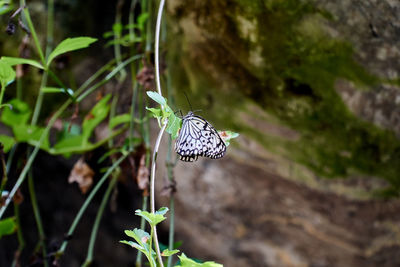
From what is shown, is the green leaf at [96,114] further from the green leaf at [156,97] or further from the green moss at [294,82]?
the green leaf at [156,97]

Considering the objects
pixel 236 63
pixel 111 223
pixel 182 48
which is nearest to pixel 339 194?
A: pixel 236 63

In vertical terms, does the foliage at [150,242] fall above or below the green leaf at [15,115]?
below

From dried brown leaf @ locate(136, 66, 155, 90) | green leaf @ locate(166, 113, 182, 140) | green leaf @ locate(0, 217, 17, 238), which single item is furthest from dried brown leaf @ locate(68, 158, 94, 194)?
green leaf @ locate(166, 113, 182, 140)

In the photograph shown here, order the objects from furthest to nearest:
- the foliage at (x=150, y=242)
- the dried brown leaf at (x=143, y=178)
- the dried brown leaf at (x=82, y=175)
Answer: the dried brown leaf at (x=82, y=175) → the dried brown leaf at (x=143, y=178) → the foliage at (x=150, y=242)

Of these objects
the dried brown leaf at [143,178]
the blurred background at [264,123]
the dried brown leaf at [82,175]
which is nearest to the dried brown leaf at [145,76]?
the blurred background at [264,123]

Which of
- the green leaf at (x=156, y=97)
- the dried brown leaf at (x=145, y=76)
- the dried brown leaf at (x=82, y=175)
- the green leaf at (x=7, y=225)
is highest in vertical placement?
the dried brown leaf at (x=145, y=76)

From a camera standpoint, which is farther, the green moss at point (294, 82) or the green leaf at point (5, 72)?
the green moss at point (294, 82)

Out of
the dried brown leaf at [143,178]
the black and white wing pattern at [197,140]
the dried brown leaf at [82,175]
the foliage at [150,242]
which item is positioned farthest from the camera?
the dried brown leaf at [82,175]

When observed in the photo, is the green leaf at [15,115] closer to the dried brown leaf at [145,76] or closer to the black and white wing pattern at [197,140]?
the dried brown leaf at [145,76]
